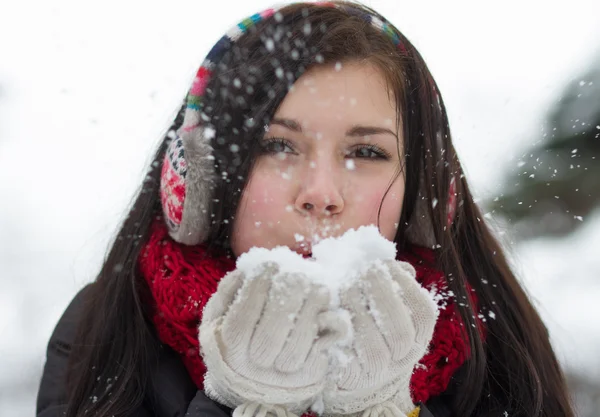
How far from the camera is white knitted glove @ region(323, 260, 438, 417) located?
1370mm

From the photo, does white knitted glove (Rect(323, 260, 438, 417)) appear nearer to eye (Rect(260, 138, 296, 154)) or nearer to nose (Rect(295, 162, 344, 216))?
nose (Rect(295, 162, 344, 216))

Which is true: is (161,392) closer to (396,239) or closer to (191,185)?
(191,185)

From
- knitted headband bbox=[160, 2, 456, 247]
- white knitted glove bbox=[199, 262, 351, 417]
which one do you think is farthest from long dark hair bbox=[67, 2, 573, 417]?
white knitted glove bbox=[199, 262, 351, 417]

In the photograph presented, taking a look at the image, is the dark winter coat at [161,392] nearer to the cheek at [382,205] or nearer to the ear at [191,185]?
the ear at [191,185]

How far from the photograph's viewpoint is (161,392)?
1723 millimetres

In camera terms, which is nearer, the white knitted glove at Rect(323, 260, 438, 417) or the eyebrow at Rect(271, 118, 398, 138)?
the white knitted glove at Rect(323, 260, 438, 417)

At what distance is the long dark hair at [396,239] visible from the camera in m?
1.67

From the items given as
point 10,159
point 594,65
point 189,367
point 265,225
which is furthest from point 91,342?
point 594,65

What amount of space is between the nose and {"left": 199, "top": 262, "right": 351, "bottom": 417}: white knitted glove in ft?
0.70

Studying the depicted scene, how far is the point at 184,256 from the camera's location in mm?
1747

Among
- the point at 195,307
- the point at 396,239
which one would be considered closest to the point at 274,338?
the point at 195,307

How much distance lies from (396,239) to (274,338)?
0.71 metres

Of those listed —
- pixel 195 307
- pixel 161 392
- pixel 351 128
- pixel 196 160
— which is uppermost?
pixel 351 128

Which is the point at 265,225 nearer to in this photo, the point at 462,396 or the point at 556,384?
the point at 462,396
